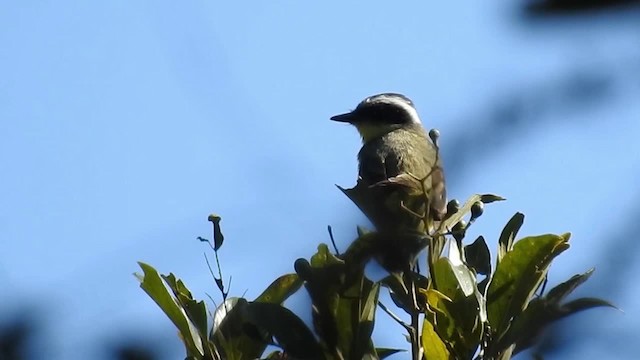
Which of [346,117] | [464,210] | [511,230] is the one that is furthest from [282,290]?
[346,117]

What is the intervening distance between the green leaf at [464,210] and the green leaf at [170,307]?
0.71 m

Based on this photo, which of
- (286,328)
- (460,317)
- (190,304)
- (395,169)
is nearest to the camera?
(286,328)

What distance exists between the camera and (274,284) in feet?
8.25

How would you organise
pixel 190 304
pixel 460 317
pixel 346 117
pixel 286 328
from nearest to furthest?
1. pixel 286 328
2. pixel 460 317
3. pixel 190 304
4. pixel 346 117

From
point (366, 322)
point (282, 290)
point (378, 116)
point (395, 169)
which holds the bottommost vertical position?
point (366, 322)

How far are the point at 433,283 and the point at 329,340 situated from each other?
1.59ft

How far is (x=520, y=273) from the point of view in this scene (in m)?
2.36

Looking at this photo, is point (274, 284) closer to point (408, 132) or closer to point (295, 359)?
point (295, 359)

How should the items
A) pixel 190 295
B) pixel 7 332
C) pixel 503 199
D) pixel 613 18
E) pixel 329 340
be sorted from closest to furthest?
pixel 613 18 → pixel 7 332 → pixel 329 340 → pixel 190 295 → pixel 503 199

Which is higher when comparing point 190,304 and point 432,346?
point 190,304

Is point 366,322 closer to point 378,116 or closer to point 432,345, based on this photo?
point 432,345

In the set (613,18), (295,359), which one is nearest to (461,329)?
(295,359)

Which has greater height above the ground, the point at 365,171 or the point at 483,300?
the point at 365,171

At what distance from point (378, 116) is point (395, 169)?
208 cm
